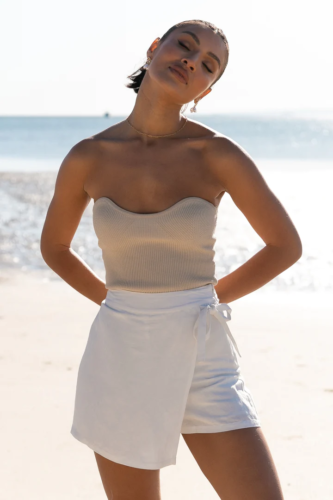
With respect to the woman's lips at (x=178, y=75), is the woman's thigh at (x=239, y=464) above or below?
below

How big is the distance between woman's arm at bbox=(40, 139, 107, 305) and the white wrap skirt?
420mm

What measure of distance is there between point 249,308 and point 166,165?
4741 mm

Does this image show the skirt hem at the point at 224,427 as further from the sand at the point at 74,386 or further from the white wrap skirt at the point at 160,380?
the sand at the point at 74,386

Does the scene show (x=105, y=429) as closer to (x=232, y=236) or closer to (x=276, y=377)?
(x=276, y=377)

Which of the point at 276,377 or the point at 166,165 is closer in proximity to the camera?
the point at 166,165

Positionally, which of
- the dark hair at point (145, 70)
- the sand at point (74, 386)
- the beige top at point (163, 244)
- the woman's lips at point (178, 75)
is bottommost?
the sand at point (74, 386)

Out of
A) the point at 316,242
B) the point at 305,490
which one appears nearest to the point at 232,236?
the point at 316,242

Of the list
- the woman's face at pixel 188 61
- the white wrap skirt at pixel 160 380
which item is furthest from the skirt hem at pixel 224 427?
the woman's face at pixel 188 61

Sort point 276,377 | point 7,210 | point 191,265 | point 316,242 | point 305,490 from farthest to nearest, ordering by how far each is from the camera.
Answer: point 7,210 → point 316,242 → point 276,377 → point 305,490 → point 191,265

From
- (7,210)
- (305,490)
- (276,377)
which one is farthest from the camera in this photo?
(7,210)

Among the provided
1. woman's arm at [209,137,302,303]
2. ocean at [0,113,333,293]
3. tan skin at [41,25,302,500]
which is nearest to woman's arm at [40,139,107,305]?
tan skin at [41,25,302,500]

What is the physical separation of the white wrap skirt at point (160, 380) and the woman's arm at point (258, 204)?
10.1 inches

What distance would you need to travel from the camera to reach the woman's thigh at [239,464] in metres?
1.98

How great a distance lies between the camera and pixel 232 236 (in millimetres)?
10805
